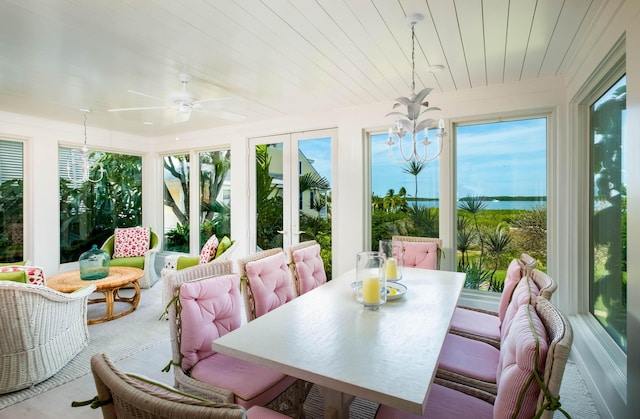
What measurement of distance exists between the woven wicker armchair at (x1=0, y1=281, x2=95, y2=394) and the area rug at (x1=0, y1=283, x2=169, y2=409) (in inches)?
2.6

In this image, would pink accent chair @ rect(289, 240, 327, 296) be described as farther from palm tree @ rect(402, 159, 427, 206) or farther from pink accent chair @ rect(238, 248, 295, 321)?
palm tree @ rect(402, 159, 427, 206)

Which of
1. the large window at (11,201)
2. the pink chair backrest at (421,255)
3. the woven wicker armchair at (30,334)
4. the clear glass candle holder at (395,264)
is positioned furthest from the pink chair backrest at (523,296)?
the large window at (11,201)

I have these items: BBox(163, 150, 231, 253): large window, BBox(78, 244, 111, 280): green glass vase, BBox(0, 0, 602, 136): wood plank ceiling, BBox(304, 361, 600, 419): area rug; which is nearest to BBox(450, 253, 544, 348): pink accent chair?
BBox(304, 361, 600, 419): area rug

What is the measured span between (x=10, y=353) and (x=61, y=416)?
1.99 ft

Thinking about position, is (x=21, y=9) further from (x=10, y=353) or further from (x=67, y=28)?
(x=10, y=353)

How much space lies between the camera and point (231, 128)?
16.2ft

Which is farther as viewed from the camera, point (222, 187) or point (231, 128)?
point (222, 187)

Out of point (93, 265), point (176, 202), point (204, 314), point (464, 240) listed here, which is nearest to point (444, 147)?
point (464, 240)

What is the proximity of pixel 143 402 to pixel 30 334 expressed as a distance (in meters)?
2.30

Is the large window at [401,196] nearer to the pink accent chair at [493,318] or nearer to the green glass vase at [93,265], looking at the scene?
the pink accent chair at [493,318]

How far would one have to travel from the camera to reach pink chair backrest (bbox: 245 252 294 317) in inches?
81.2

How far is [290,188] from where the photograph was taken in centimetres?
445

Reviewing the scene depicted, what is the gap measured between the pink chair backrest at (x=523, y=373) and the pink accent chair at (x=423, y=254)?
6.51ft

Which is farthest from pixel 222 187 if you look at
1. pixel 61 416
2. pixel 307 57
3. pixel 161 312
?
pixel 61 416
